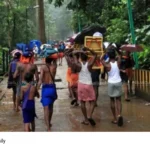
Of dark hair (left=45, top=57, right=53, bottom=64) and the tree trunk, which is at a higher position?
the tree trunk

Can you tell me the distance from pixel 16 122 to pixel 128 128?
220 centimetres

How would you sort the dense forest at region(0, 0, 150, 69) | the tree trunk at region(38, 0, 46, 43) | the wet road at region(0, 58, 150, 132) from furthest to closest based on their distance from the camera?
1. the tree trunk at region(38, 0, 46, 43)
2. the dense forest at region(0, 0, 150, 69)
3. the wet road at region(0, 58, 150, 132)

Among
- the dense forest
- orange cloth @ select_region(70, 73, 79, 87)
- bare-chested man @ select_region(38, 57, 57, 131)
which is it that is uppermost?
the dense forest

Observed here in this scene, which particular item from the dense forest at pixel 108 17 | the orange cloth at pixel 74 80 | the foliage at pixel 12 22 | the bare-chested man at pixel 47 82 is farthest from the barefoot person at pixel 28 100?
the foliage at pixel 12 22

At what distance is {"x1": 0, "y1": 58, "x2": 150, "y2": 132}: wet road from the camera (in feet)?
23.8

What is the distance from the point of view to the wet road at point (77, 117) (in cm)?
727

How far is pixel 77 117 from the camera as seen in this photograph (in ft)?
27.1

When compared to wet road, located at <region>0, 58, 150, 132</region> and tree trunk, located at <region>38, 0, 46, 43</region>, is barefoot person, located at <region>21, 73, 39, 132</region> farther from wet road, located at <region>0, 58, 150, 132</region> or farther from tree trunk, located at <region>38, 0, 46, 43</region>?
tree trunk, located at <region>38, 0, 46, 43</region>

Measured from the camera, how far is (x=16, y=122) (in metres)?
7.90

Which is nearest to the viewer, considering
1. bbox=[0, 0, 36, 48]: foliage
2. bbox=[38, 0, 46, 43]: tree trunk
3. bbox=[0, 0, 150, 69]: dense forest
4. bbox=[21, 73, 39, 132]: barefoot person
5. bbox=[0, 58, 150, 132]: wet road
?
bbox=[21, 73, 39, 132]: barefoot person

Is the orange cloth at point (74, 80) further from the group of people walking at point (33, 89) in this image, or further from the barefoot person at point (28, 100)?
the barefoot person at point (28, 100)

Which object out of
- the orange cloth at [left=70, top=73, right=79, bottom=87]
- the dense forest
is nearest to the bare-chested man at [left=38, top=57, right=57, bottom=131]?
the orange cloth at [left=70, top=73, right=79, bottom=87]
